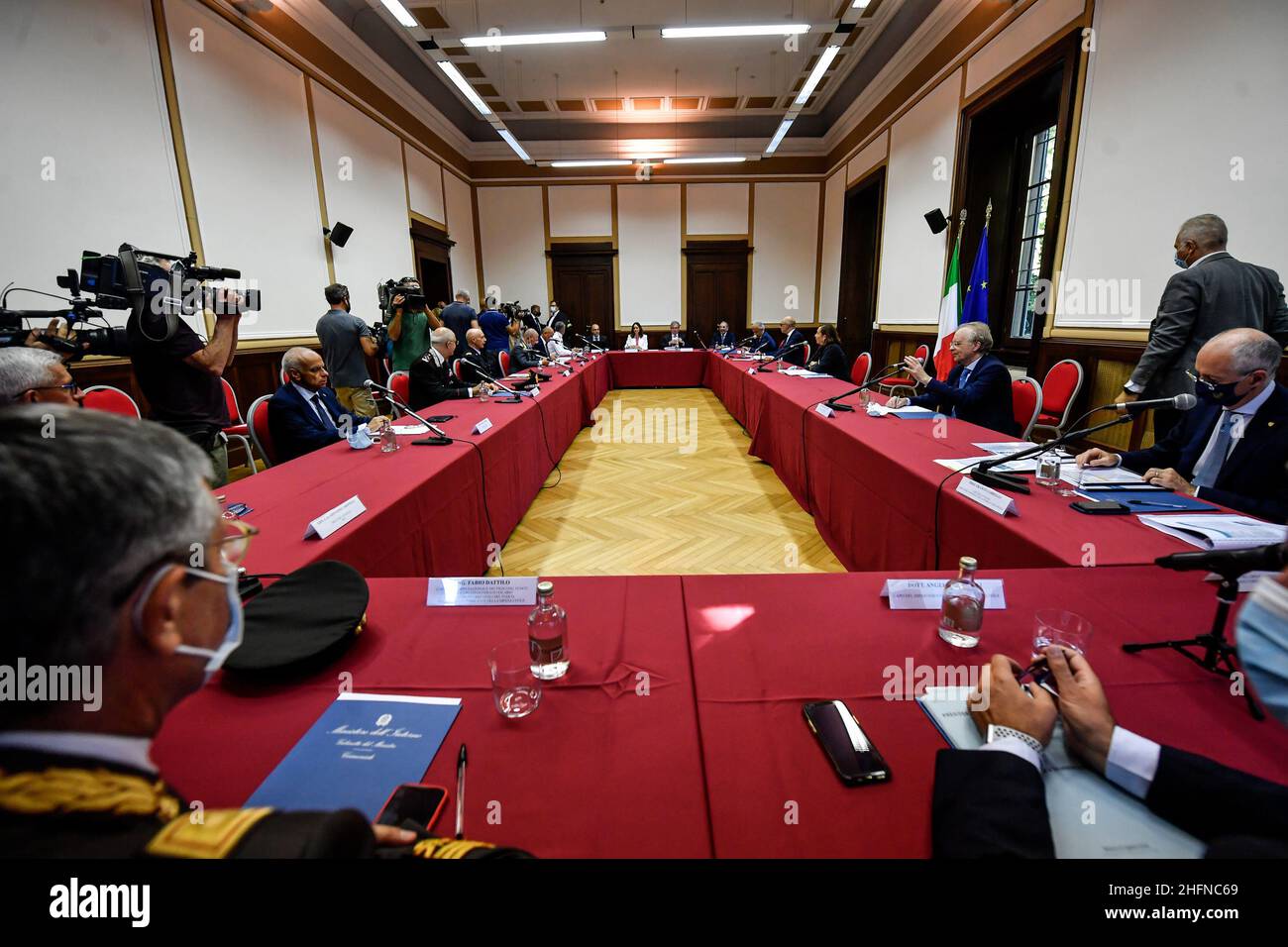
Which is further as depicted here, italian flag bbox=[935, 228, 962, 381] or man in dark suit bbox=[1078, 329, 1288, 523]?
italian flag bbox=[935, 228, 962, 381]

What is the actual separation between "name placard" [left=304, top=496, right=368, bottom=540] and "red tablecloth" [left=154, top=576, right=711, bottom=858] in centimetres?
48

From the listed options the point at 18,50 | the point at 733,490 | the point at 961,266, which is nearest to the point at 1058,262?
the point at 961,266

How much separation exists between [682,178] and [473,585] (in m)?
10.1

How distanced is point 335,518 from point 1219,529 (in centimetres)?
221

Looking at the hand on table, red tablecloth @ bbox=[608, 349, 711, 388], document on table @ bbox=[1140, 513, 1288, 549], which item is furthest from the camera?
red tablecloth @ bbox=[608, 349, 711, 388]

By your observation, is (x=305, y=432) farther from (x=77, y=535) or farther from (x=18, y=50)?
(x=18, y=50)

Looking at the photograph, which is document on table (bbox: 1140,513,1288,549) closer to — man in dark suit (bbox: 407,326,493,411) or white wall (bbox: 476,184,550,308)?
man in dark suit (bbox: 407,326,493,411)

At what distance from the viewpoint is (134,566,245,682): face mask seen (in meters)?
0.45

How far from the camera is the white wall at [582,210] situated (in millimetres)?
9758

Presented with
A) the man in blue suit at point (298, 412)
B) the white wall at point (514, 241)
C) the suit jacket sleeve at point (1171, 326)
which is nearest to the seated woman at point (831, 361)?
the suit jacket sleeve at point (1171, 326)

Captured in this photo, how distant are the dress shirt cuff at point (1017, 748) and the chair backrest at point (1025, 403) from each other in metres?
2.79

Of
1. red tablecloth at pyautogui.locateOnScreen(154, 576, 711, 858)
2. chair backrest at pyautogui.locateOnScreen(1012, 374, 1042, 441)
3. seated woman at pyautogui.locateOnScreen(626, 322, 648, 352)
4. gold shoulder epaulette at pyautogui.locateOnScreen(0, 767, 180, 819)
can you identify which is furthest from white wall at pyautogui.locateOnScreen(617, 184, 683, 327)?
gold shoulder epaulette at pyautogui.locateOnScreen(0, 767, 180, 819)

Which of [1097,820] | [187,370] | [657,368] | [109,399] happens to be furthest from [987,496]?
[657,368]

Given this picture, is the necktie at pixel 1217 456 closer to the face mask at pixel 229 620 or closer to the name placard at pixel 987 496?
the name placard at pixel 987 496
